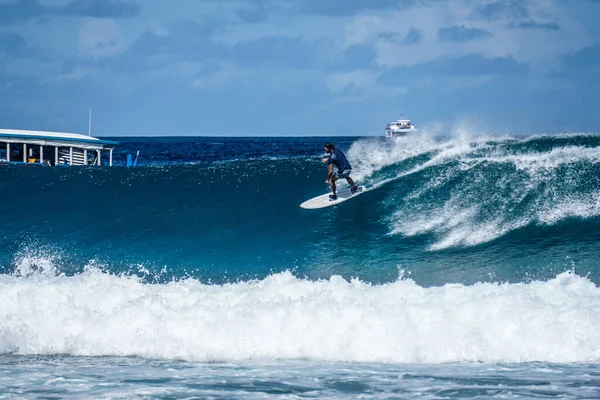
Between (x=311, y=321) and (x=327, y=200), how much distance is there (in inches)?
319

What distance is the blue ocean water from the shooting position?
29.8ft

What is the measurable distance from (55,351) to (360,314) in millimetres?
4046

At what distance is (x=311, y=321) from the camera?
1061 centimetres

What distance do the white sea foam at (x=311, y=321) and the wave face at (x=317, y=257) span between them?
0.03 m

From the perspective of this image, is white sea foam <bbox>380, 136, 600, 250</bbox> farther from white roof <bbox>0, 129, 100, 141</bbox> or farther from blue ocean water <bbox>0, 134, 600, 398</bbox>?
white roof <bbox>0, 129, 100, 141</bbox>

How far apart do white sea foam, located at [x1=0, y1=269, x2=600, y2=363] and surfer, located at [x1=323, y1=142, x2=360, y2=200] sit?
5929 mm

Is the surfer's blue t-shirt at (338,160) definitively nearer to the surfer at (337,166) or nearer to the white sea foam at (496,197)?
the surfer at (337,166)

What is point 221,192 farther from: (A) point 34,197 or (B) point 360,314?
(B) point 360,314

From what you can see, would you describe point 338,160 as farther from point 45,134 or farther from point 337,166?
point 45,134

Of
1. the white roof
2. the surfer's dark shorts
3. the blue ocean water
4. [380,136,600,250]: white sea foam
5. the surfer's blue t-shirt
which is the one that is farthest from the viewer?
the white roof

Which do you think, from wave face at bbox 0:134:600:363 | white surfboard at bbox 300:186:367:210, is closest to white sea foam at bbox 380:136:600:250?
wave face at bbox 0:134:600:363

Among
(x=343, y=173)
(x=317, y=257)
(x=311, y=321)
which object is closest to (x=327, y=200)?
(x=343, y=173)

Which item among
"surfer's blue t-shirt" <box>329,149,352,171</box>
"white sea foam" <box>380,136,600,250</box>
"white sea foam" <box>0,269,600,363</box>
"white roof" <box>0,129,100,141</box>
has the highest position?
"white roof" <box>0,129,100,141</box>

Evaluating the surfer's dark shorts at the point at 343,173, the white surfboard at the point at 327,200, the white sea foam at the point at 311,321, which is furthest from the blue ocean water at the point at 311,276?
the surfer's dark shorts at the point at 343,173
